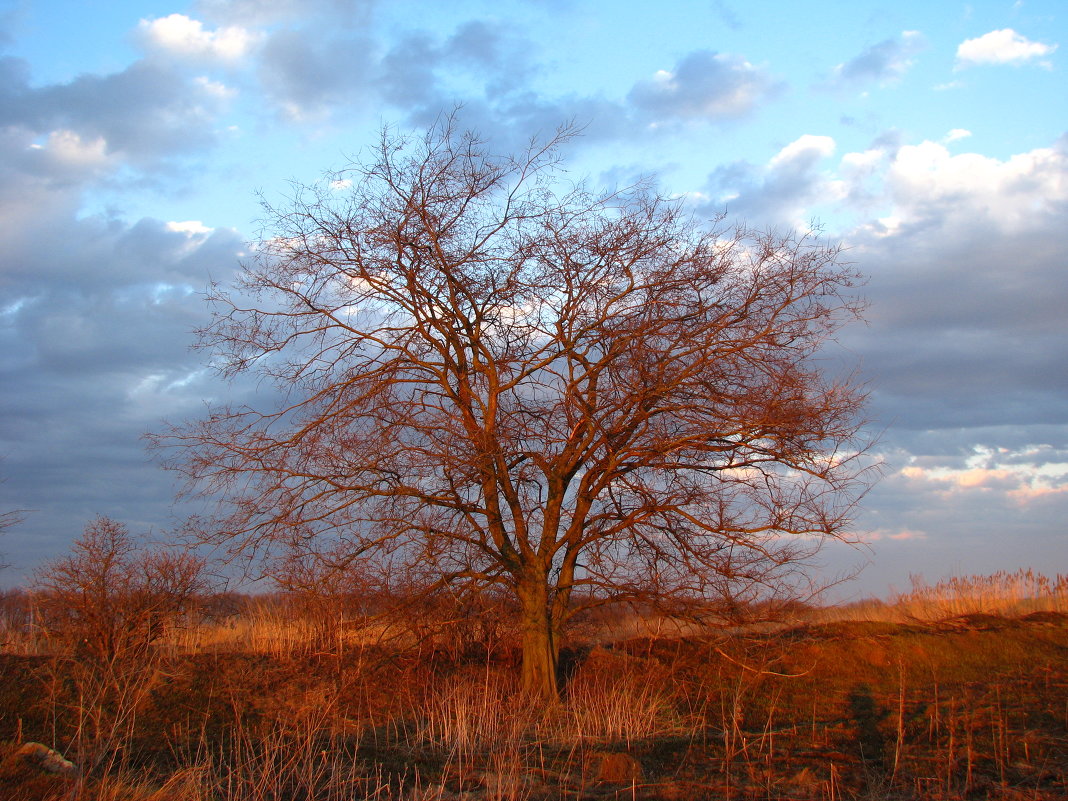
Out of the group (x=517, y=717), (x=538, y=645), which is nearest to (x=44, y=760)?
(x=517, y=717)

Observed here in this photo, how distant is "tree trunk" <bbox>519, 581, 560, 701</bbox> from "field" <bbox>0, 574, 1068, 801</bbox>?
32cm

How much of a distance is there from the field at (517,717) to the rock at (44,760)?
0.16 meters

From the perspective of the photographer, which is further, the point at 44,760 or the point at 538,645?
the point at 538,645

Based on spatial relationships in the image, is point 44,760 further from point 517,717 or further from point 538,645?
point 538,645

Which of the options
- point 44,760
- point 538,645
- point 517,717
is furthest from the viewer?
point 538,645

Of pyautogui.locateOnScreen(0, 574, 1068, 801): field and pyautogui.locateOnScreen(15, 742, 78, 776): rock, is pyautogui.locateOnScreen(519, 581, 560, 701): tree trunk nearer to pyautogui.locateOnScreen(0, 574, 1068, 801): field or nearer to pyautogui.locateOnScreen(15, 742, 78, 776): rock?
pyautogui.locateOnScreen(0, 574, 1068, 801): field

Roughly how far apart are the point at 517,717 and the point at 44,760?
4.63 m

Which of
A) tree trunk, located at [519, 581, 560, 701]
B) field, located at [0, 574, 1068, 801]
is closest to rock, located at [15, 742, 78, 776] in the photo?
field, located at [0, 574, 1068, 801]

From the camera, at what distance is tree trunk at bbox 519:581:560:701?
33.6ft

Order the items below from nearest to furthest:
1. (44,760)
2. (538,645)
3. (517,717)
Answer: (44,760) → (517,717) → (538,645)

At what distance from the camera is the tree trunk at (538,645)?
33.6 feet

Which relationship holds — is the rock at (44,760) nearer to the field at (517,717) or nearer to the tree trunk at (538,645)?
the field at (517,717)

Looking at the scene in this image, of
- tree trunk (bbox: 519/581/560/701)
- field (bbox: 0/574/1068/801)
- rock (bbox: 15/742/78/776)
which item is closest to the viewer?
rock (bbox: 15/742/78/776)

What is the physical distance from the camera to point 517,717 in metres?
9.30
